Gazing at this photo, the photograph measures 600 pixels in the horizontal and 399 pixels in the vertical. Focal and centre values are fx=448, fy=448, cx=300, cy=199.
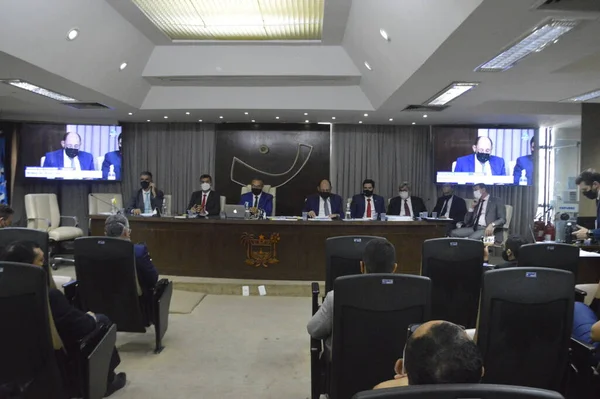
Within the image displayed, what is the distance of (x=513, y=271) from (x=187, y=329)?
9.81ft

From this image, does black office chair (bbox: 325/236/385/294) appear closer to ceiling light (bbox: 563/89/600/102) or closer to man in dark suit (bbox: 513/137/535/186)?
ceiling light (bbox: 563/89/600/102)

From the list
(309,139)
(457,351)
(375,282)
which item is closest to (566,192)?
(309,139)

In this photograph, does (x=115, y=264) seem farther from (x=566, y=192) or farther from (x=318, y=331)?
(x=566, y=192)

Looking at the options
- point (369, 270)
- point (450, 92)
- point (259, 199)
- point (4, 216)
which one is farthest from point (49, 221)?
point (369, 270)

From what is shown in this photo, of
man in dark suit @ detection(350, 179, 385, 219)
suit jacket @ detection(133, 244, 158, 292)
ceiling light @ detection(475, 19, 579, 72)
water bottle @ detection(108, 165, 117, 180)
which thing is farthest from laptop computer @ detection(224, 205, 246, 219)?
water bottle @ detection(108, 165, 117, 180)

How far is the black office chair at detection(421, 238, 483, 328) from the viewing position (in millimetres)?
2945

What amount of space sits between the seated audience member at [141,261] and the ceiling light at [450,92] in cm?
378

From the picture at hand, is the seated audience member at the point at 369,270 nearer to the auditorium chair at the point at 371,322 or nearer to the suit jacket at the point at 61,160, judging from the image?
the auditorium chair at the point at 371,322

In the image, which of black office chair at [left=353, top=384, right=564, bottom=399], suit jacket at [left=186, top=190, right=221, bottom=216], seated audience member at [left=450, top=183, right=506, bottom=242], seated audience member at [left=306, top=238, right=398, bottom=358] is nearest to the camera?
black office chair at [left=353, top=384, right=564, bottom=399]

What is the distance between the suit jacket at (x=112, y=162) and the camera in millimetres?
8328

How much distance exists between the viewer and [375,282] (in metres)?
1.88

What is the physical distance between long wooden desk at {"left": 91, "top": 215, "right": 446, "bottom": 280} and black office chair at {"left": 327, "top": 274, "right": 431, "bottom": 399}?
3538mm

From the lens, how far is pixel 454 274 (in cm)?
299

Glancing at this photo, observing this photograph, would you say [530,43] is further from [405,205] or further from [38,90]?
[38,90]
